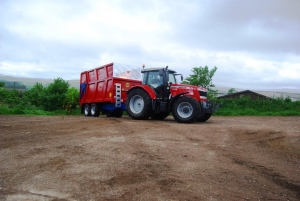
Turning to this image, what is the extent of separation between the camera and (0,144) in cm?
661

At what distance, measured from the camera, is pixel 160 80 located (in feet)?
38.4

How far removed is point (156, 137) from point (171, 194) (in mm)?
3699

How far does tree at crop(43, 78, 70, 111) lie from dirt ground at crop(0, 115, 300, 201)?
12122 millimetres

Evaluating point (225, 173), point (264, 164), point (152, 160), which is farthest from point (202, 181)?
point (264, 164)

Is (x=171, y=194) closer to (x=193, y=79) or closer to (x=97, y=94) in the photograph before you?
(x=97, y=94)

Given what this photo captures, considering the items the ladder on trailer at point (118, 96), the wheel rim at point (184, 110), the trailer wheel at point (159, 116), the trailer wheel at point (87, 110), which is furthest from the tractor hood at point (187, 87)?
the trailer wheel at point (87, 110)

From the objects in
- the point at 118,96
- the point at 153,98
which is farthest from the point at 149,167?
the point at 118,96

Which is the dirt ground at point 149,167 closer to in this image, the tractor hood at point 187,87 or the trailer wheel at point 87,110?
the tractor hood at point 187,87

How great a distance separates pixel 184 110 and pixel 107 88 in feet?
15.8

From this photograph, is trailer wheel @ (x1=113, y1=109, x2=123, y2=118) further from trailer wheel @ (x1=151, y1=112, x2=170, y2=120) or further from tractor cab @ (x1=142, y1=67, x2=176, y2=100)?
tractor cab @ (x1=142, y1=67, x2=176, y2=100)

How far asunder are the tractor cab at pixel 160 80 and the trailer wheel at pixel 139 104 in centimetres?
49

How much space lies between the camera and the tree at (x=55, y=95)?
19.5 meters

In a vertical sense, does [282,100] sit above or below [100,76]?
below

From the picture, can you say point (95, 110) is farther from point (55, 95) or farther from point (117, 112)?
point (55, 95)
